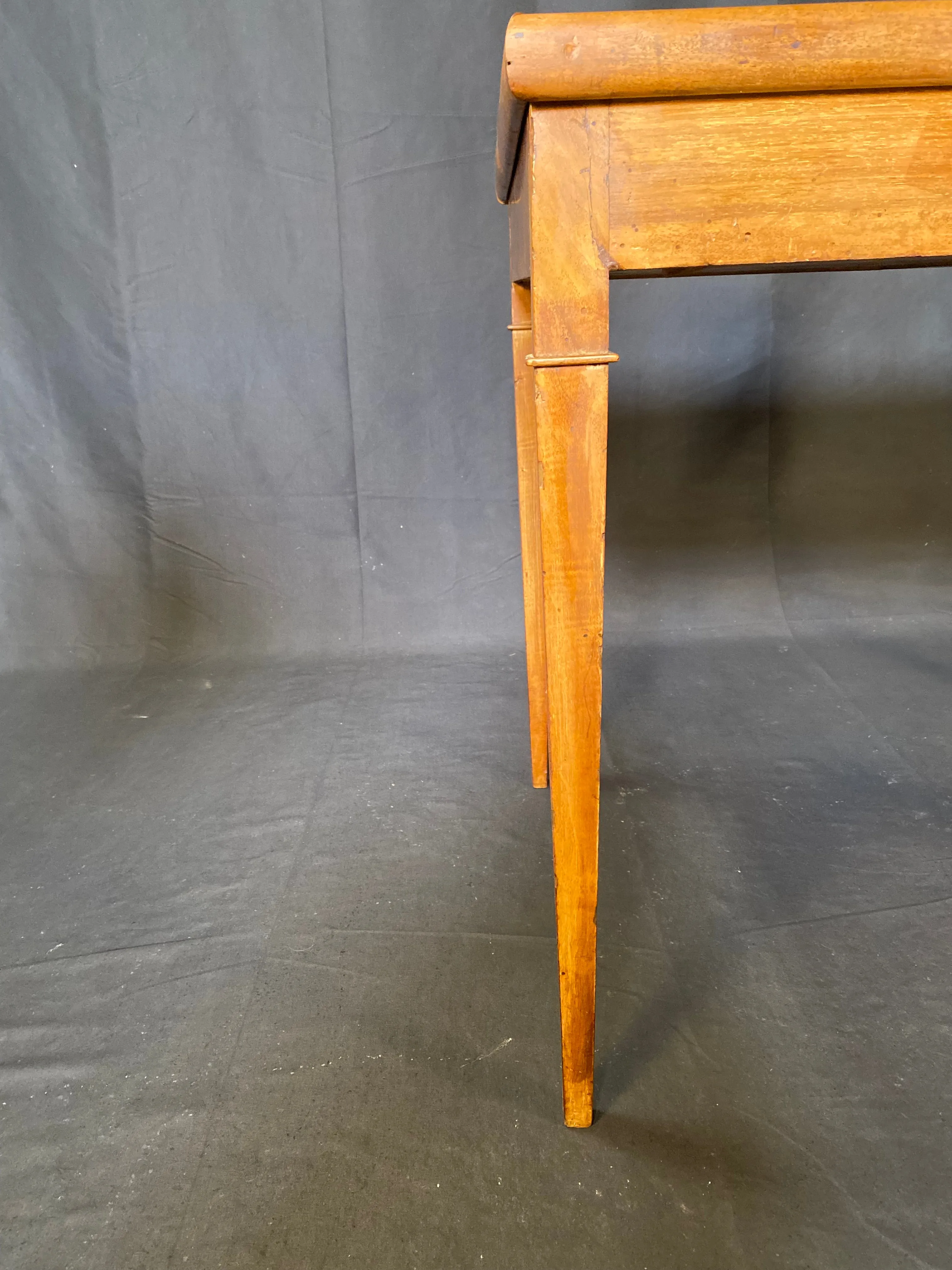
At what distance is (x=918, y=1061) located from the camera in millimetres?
838

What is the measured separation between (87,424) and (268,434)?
0.39 metres

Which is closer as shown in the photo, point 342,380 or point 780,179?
point 780,179

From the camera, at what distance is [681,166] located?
613 mm

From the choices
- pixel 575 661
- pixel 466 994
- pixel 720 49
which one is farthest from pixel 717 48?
pixel 466 994

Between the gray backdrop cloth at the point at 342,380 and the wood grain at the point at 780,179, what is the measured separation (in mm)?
1319

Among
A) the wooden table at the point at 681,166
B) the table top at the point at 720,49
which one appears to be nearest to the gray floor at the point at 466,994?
the wooden table at the point at 681,166

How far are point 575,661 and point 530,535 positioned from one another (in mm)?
584

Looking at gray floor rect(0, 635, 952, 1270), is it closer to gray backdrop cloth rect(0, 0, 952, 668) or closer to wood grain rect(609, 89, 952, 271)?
gray backdrop cloth rect(0, 0, 952, 668)

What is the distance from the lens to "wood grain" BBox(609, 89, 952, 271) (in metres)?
0.61

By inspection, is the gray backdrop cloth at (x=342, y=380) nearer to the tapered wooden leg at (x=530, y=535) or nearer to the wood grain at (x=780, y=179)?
the tapered wooden leg at (x=530, y=535)

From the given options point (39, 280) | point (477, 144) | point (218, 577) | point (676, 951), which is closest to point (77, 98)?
point (39, 280)

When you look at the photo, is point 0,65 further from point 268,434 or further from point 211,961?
point 211,961

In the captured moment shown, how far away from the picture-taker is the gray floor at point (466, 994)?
71cm

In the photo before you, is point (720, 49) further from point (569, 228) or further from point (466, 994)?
point (466, 994)
